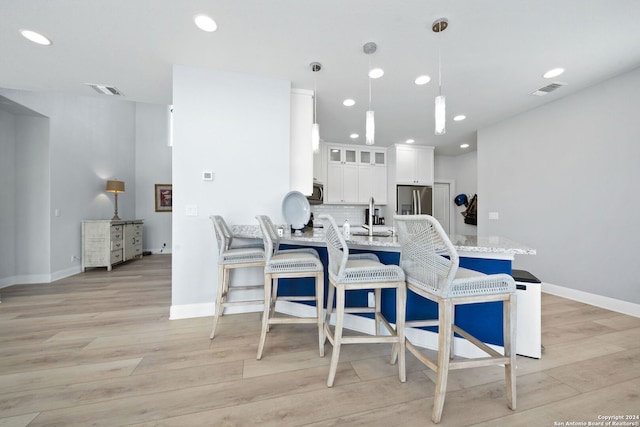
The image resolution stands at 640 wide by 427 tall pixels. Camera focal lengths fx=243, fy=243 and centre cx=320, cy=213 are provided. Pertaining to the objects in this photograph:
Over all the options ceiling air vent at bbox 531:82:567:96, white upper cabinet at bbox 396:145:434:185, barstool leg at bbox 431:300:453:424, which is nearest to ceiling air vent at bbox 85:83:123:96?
barstool leg at bbox 431:300:453:424

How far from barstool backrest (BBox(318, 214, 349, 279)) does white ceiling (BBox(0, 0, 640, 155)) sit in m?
1.60

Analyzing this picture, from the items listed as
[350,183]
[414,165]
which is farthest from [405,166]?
[350,183]

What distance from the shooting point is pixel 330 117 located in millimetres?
3953

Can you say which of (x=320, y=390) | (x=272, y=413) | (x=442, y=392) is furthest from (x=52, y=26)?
(x=442, y=392)

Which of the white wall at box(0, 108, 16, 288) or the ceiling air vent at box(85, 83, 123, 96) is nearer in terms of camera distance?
the ceiling air vent at box(85, 83, 123, 96)

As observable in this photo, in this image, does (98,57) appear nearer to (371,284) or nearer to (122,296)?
(122,296)

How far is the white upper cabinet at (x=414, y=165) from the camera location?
17.7 ft

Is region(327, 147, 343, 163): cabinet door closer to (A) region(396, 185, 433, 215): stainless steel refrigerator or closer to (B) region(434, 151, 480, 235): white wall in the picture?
(A) region(396, 185, 433, 215): stainless steel refrigerator

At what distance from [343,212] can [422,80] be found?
11.0 feet

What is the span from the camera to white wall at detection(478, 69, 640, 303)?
2.68 m

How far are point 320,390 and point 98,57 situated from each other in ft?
11.6

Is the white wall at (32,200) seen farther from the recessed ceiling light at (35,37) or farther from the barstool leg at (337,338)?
the barstool leg at (337,338)

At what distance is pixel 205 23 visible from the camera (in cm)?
197

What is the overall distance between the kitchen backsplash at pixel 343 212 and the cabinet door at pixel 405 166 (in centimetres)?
112
